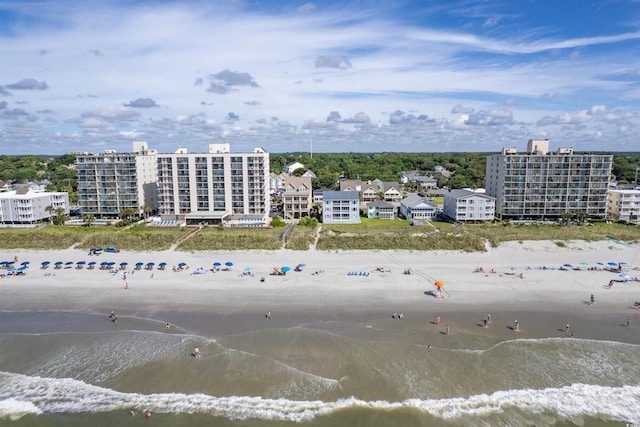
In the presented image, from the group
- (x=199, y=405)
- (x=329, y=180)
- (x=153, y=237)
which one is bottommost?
(x=199, y=405)

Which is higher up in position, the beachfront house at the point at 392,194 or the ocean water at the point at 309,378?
the beachfront house at the point at 392,194

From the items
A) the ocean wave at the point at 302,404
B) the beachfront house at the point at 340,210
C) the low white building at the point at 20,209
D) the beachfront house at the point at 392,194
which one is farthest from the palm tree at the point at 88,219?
the beachfront house at the point at 392,194

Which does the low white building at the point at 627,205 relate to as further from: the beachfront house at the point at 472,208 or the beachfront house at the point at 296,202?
the beachfront house at the point at 296,202

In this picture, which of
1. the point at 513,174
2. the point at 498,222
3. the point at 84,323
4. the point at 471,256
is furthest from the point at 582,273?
the point at 84,323

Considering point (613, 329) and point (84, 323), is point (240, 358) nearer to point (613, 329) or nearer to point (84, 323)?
point (84, 323)

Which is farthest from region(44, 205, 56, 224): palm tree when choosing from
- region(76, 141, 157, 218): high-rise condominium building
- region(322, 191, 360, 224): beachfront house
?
region(322, 191, 360, 224): beachfront house

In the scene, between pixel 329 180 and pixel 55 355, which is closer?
pixel 55 355
